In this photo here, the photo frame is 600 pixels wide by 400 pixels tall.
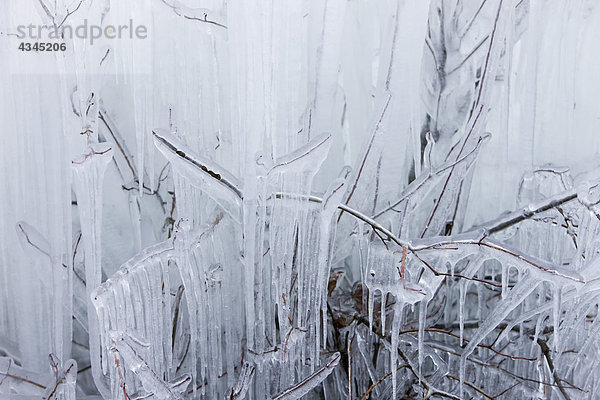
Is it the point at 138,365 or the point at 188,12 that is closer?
the point at 138,365

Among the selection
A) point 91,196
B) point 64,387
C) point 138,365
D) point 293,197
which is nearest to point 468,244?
point 293,197

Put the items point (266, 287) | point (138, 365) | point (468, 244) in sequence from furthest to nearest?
1. point (266, 287)
2. point (468, 244)
3. point (138, 365)

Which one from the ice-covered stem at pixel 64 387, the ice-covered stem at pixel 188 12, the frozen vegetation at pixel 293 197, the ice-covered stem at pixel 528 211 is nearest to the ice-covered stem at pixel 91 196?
the frozen vegetation at pixel 293 197

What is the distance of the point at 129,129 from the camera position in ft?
4.30

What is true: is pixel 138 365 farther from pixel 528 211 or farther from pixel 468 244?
pixel 528 211

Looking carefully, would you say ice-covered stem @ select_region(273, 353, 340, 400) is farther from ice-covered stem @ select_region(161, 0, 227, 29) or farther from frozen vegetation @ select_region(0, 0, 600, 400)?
ice-covered stem @ select_region(161, 0, 227, 29)

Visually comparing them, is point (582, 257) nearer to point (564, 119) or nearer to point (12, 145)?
point (564, 119)

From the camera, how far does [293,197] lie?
1046 millimetres

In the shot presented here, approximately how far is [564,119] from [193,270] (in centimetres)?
106

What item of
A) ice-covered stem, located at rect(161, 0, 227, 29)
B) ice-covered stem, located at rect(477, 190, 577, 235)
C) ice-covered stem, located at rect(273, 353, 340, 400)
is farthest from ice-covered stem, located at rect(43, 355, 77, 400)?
ice-covered stem, located at rect(477, 190, 577, 235)

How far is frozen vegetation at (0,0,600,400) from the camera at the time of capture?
1.05 metres

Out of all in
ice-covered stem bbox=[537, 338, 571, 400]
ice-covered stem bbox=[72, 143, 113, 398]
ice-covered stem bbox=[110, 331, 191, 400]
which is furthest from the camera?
ice-covered stem bbox=[537, 338, 571, 400]

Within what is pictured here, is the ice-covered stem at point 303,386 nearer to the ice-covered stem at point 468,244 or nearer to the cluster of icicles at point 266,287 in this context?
the cluster of icicles at point 266,287

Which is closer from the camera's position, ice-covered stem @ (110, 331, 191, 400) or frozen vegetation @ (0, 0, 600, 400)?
ice-covered stem @ (110, 331, 191, 400)
